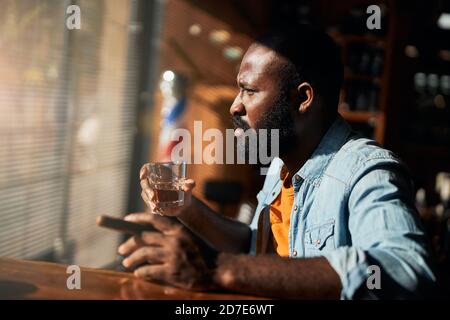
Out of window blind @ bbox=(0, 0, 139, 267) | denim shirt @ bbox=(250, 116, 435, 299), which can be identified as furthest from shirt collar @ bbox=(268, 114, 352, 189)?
window blind @ bbox=(0, 0, 139, 267)

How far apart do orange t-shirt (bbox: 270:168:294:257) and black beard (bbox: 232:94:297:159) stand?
6.5 inches

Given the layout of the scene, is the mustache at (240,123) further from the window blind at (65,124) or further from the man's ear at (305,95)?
the window blind at (65,124)

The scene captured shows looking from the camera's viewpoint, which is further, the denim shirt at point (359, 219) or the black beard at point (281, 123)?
the black beard at point (281, 123)

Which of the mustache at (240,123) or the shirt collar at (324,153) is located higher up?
the mustache at (240,123)

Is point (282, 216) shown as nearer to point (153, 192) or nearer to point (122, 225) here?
Answer: point (153, 192)

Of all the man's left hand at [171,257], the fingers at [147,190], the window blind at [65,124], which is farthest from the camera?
the window blind at [65,124]

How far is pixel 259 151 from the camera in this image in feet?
5.19

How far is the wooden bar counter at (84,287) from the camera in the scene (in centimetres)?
105

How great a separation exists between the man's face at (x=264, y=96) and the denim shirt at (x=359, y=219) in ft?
0.45

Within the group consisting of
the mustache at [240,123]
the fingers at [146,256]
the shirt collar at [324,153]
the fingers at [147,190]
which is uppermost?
the mustache at [240,123]

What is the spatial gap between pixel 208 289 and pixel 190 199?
55 centimetres

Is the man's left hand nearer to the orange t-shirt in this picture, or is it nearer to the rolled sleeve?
the rolled sleeve

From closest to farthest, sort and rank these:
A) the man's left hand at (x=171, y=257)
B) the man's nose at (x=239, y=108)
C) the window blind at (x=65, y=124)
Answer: the man's left hand at (x=171, y=257), the man's nose at (x=239, y=108), the window blind at (x=65, y=124)

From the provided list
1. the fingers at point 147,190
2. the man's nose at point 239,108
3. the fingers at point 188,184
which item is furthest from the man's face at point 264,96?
the fingers at point 147,190
